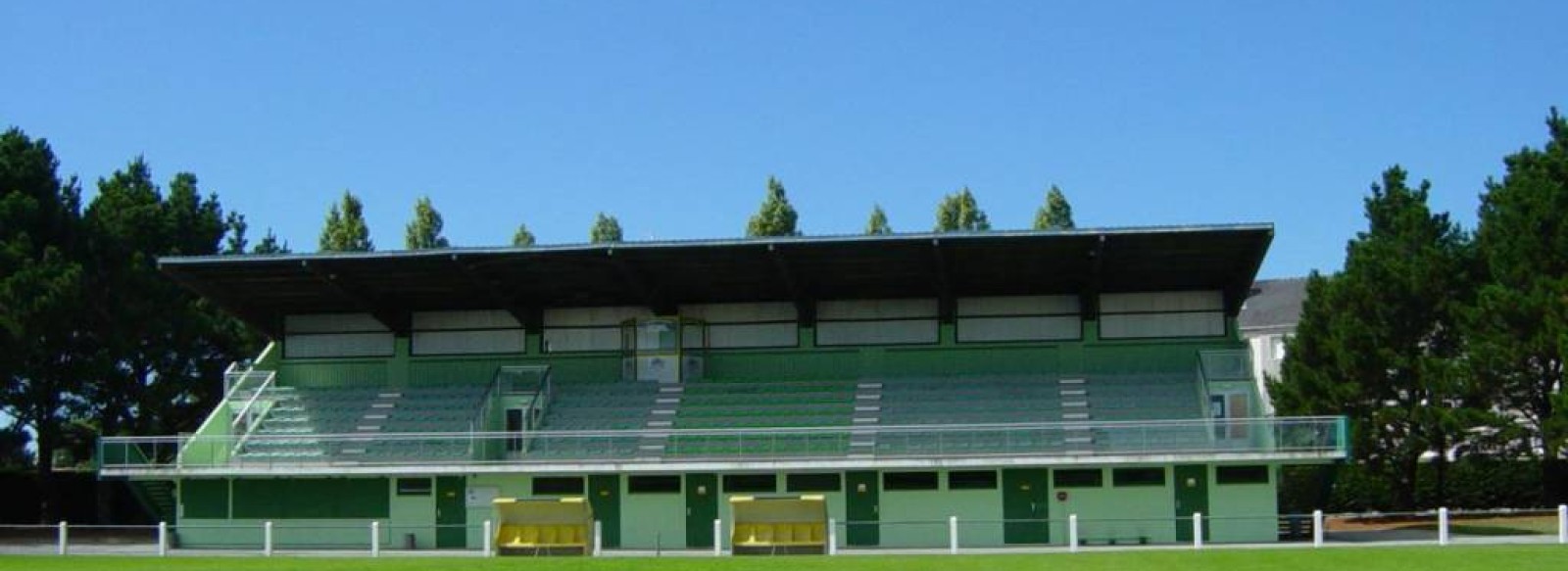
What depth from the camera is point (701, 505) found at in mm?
41500

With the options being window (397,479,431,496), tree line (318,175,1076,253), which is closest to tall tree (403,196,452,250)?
tree line (318,175,1076,253)

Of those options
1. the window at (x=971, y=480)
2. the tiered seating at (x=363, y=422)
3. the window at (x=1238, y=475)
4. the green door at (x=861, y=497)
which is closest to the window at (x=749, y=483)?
the green door at (x=861, y=497)

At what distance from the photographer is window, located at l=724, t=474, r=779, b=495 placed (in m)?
41.3

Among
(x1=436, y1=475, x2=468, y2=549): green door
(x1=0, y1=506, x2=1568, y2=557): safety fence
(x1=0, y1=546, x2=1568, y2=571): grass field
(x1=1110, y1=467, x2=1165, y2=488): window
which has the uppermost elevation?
(x1=1110, y1=467, x2=1165, y2=488): window

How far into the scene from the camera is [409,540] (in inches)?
1625

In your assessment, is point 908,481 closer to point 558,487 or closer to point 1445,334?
point 558,487

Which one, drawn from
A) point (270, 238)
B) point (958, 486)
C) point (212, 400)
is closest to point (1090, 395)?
point (958, 486)

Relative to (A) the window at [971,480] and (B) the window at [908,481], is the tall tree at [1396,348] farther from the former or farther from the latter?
(B) the window at [908,481]

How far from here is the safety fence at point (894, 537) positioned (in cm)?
3738

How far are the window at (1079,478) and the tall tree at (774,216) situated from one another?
106ft

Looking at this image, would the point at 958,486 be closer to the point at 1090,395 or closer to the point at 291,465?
the point at 1090,395

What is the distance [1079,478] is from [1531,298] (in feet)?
42.3

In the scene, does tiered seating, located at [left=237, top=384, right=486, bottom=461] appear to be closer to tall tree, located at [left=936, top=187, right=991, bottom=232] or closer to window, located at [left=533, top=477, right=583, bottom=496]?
window, located at [left=533, top=477, right=583, bottom=496]

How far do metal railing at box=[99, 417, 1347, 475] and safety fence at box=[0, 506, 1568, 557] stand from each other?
60.4 inches
